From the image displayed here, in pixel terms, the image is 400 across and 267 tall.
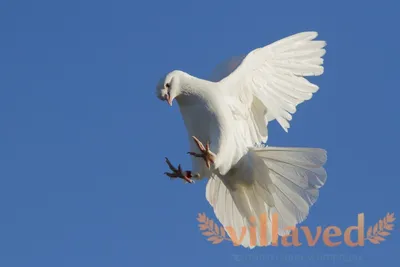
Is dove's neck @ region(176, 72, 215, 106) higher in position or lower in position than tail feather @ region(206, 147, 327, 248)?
higher

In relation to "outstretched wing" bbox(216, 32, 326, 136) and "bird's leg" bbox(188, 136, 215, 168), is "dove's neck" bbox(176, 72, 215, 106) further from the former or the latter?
"bird's leg" bbox(188, 136, 215, 168)

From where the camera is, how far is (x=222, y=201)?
13.7 metres

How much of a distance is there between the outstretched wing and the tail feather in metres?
0.55

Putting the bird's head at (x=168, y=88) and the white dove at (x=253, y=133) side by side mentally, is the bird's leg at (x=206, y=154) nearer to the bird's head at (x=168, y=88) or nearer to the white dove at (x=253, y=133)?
the white dove at (x=253, y=133)

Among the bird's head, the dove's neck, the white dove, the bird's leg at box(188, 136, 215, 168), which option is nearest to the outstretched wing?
the white dove

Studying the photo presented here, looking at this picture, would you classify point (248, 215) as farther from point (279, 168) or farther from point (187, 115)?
point (187, 115)

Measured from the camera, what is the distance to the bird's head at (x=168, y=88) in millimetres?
12406

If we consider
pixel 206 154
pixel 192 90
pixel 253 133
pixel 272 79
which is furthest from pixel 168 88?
pixel 272 79

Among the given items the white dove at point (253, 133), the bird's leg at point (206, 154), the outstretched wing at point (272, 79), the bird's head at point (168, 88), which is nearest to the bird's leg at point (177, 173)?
the white dove at point (253, 133)

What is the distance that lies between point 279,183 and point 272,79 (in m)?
1.62

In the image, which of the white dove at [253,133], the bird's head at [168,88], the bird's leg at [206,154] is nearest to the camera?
the bird's leg at [206,154]

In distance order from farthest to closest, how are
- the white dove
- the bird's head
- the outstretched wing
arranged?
the outstretched wing
the white dove
the bird's head

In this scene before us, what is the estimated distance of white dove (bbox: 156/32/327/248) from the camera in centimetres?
1262

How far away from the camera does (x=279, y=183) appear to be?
13.1 meters
